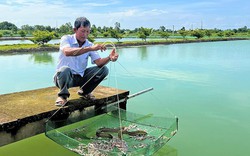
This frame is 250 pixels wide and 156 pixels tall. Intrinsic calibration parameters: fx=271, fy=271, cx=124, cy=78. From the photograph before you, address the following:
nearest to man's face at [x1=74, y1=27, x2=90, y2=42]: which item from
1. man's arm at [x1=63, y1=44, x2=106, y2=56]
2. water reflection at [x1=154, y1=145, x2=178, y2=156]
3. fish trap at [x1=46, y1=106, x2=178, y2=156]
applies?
man's arm at [x1=63, y1=44, x2=106, y2=56]

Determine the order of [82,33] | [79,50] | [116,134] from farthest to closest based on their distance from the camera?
[116,134] < [82,33] < [79,50]

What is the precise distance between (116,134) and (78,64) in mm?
934

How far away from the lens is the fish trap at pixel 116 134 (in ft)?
8.64

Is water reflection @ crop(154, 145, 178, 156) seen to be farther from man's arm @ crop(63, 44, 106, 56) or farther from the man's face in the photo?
the man's face

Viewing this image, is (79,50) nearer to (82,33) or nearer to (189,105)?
(82,33)

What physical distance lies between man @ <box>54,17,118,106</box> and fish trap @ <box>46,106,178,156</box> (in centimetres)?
38

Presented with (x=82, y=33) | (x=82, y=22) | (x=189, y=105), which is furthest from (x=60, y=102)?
(x=189, y=105)

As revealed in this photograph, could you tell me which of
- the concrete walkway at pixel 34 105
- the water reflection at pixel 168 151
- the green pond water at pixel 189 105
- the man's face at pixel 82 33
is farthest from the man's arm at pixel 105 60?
the water reflection at pixel 168 151

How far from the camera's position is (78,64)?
3086 millimetres

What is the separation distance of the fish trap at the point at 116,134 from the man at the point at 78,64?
0.38 m

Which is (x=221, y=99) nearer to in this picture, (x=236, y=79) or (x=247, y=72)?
(x=236, y=79)

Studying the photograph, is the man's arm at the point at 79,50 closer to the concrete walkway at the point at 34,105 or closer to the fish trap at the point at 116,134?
the concrete walkway at the point at 34,105

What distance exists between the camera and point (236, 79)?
7590mm

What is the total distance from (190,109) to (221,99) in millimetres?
1020
